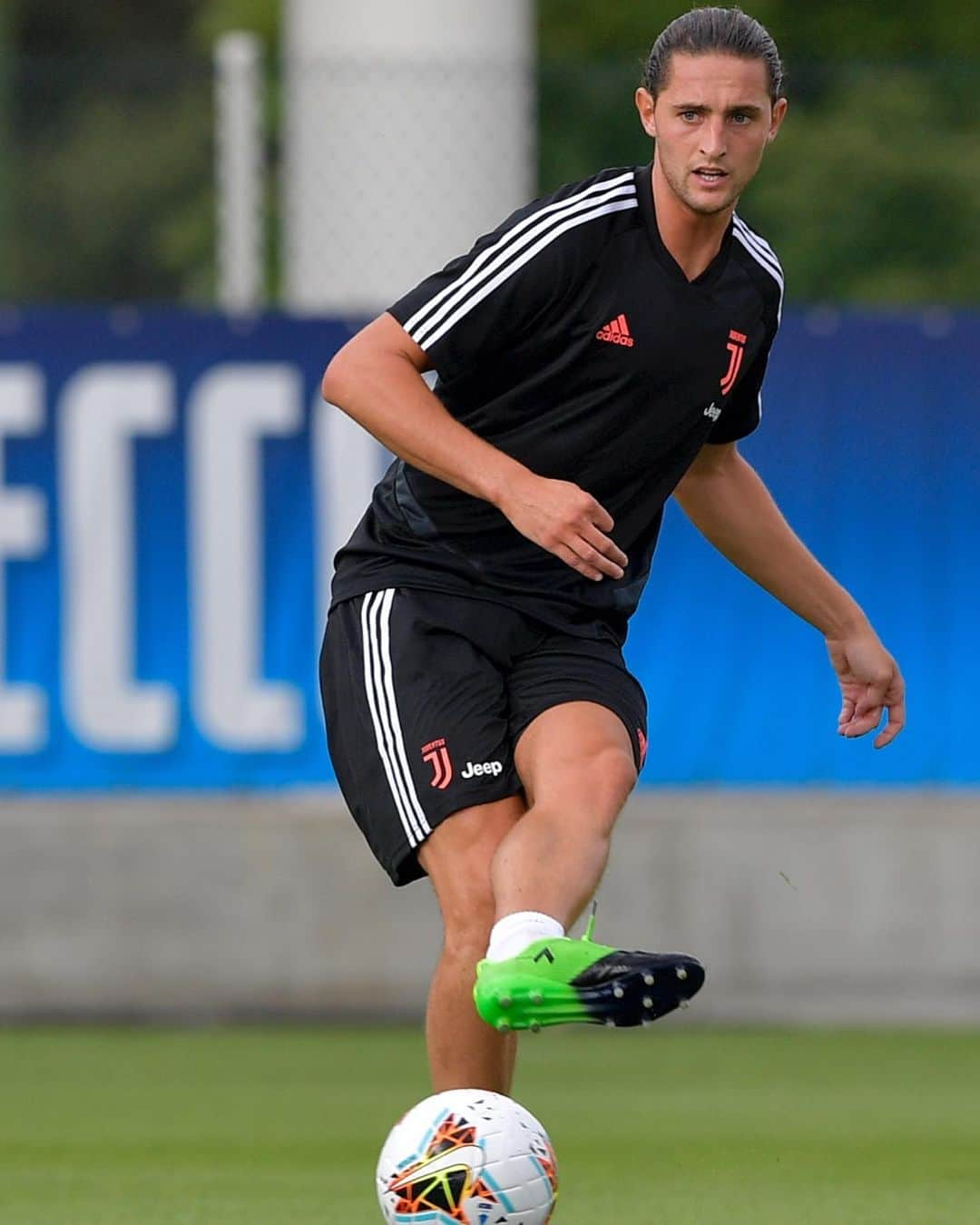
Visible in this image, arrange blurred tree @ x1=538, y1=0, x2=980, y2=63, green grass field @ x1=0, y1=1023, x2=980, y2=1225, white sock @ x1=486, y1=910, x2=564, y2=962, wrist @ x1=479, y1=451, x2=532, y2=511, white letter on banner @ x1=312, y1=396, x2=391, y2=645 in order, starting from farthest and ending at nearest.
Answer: blurred tree @ x1=538, y1=0, x2=980, y2=63 → white letter on banner @ x1=312, y1=396, x2=391, y2=645 → green grass field @ x1=0, y1=1023, x2=980, y2=1225 → wrist @ x1=479, y1=451, x2=532, y2=511 → white sock @ x1=486, y1=910, x2=564, y2=962

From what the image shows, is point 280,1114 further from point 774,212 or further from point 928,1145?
point 774,212

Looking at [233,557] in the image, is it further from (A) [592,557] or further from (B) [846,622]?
(A) [592,557]

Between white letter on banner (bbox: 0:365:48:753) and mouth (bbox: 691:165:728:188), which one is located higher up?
white letter on banner (bbox: 0:365:48:753)

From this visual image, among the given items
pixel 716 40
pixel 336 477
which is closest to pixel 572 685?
pixel 716 40

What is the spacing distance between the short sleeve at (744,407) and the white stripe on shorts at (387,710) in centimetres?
88

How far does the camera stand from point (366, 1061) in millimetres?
10344

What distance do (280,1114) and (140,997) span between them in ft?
7.39

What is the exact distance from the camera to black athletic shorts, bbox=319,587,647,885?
6.15 meters

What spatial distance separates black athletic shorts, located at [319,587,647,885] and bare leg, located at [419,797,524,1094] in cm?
4

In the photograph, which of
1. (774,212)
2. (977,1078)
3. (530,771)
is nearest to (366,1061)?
(977,1078)

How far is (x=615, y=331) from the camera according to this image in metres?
6.20

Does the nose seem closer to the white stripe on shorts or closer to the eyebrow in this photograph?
the eyebrow

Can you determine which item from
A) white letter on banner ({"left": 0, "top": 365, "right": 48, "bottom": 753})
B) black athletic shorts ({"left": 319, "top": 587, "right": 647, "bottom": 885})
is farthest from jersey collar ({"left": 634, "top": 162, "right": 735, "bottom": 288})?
white letter on banner ({"left": 0, "top": 365, "right": 48, "bottom": 753})

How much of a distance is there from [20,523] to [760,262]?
533 cm
